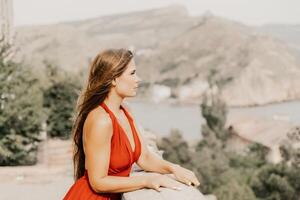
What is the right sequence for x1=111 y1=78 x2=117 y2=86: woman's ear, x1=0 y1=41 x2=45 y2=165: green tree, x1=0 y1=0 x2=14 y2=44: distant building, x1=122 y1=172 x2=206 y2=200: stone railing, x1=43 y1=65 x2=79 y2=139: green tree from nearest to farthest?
x1=122 y1=172 x2=206 y2=200: stone railing, x1=111 y1=78 x2=117 y2=86: woman's ear, x1=0 y1=41 x2=45 y2=165: green tree, x1=43 y1=65 x2=79 y2=139: green tree, x1=0 y1=0 x2=14 y2=44: distant building

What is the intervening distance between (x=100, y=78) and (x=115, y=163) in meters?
0.36

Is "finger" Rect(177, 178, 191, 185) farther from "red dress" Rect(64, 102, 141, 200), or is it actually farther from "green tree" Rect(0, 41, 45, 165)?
"green tree" Rect(0, 41, 45, 165)

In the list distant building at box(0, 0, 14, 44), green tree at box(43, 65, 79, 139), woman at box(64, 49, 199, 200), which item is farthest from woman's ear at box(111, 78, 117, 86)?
distant building at box(0, 0, 14, 44)

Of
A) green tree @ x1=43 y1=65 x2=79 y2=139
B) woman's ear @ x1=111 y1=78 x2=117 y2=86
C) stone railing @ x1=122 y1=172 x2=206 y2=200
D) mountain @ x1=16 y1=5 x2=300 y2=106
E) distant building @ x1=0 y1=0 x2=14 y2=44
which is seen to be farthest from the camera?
mountain @ x1=16 y1=5 x2=300 y2=106

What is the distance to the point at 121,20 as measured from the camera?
121 m

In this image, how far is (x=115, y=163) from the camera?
2.54 m

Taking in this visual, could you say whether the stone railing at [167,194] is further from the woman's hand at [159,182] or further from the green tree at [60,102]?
the green tree at [60,102]

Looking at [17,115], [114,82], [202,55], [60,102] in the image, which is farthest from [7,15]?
[202,55]

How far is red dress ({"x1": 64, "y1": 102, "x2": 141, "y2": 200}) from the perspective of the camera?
2.49 metres

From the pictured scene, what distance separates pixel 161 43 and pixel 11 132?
11088 centimetres

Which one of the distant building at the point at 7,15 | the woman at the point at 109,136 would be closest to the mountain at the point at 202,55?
the distant building at the point at 7,15

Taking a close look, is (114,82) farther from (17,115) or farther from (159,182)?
(17,115)

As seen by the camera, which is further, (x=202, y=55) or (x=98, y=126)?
(x=202, y=55)

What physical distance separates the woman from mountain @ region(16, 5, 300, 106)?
95218 millimetres
